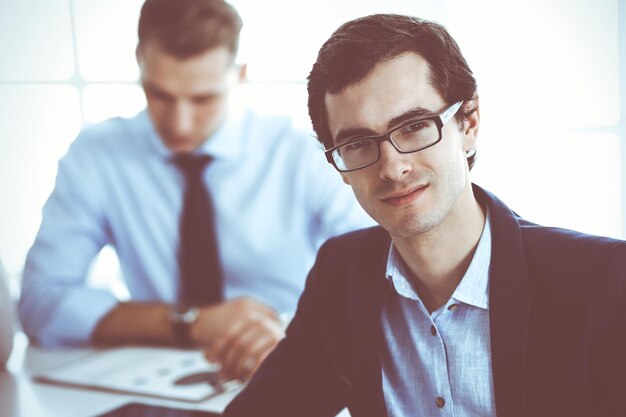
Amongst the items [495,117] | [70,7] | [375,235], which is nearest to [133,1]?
[70,7]

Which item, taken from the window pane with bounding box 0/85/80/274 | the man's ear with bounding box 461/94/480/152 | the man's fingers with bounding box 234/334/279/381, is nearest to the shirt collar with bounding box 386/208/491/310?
the man's ear with bounding box 461/94/480/152

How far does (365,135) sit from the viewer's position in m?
0.98

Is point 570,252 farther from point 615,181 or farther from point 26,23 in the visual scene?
point 26,23

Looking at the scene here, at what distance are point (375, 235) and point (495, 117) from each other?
86 cm

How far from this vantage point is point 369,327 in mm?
1083

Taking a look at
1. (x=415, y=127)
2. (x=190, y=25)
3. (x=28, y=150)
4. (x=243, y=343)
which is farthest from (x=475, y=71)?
(x=28, y=150)

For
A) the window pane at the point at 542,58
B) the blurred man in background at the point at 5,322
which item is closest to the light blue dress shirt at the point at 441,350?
the window pane at the point at 542,58

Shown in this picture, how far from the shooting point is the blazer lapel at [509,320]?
90cm

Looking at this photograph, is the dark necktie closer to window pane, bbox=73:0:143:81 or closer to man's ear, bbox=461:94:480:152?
window pane, bbox=73:0:143:81

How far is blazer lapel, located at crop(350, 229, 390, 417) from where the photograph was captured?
105 cm

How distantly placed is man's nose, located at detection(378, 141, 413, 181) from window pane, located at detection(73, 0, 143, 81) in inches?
58.8

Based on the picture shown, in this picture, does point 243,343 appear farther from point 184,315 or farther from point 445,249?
point 445,249

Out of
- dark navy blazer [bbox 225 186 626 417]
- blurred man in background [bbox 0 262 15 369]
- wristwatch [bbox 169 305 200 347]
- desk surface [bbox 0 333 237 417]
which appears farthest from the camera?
wristwatch [bbox 169 305 200 347]

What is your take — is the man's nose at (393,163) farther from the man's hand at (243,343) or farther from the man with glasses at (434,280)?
the man's hand at (243,343)
